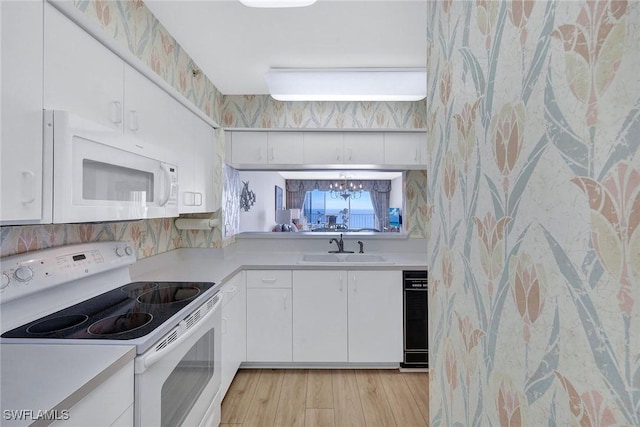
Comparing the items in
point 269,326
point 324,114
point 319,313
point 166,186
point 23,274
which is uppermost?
point 324,114

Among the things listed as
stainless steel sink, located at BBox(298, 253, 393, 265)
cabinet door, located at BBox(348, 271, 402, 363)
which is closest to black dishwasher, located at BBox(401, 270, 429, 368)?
cabinet door, located at BBox(348, 271, 402, 363)

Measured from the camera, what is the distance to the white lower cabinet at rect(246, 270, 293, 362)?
2.69 m

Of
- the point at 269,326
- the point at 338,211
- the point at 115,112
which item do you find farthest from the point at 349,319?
the point at 115,112

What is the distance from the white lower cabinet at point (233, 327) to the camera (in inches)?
87.2

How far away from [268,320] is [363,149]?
171 centimetres

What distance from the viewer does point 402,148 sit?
9.94 ft

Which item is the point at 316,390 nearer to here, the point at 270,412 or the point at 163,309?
the point at 270,412

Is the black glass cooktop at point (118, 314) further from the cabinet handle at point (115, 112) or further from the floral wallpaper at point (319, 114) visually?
the floral wallpaper at point (319, 114)

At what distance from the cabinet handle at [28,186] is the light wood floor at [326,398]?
1714 millimetres

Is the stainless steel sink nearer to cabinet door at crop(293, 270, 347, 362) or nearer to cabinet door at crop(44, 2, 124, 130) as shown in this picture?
cabinet door at crop(293, 270, 347, 362)

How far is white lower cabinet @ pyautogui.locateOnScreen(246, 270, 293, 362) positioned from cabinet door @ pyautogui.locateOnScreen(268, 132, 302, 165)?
3.46 feet

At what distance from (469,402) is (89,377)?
0.97m

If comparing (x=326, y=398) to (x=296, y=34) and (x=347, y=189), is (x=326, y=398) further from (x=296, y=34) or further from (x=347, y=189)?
(x=296, y=34)

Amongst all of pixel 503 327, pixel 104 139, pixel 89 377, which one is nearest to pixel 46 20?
pixel 104 139
